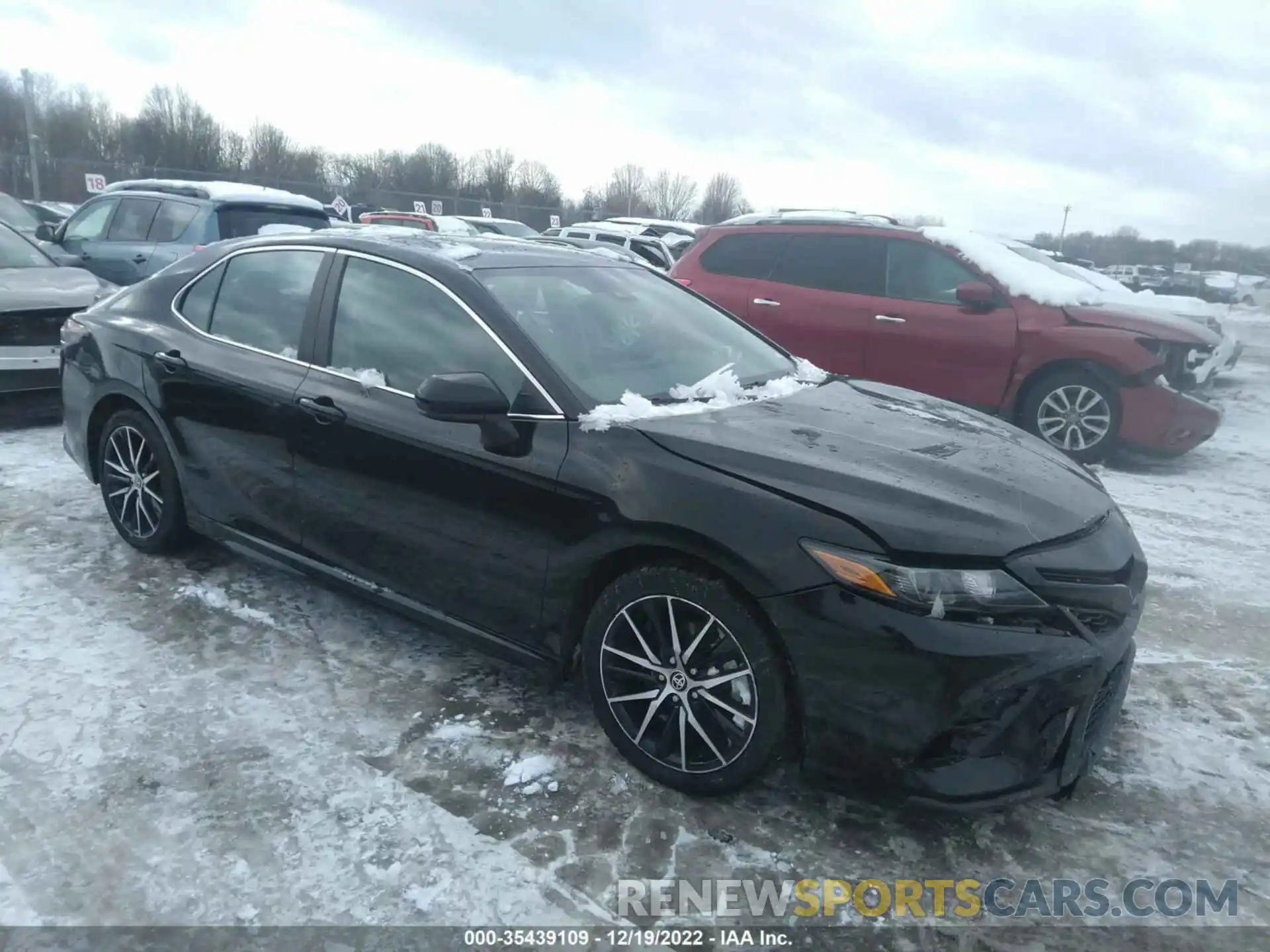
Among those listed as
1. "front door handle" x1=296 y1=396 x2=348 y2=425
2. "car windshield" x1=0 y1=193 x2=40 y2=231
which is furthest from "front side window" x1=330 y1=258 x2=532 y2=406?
"car windshield" x1=0 y1=193 x2=40 y2=231

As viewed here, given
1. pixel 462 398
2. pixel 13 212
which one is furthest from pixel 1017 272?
pixel 13 212

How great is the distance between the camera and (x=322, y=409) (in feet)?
11.5

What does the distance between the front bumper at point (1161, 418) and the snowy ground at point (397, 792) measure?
304 cm

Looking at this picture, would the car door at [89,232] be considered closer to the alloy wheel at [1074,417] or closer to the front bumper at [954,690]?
the alloy wheel at [1074,417]

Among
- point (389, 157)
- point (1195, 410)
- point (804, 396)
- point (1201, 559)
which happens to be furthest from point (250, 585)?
point (389, 157)

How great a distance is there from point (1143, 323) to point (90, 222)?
10.3 m

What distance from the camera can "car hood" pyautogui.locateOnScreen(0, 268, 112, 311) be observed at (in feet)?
21.3

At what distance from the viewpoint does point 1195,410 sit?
6.84m

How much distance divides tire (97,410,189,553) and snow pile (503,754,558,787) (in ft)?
7.30

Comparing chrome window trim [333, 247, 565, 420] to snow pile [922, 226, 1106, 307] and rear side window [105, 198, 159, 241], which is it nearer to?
snow pile [922, 226, 1106, 307]

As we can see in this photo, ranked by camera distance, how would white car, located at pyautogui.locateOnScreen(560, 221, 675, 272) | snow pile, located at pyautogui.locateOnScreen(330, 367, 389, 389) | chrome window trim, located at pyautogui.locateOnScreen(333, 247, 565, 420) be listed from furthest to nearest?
white car, located at pyautogui.locateOnScreen(560, 221, 675, 272) < snow pile, located at pyautogui.locateOnScreen(330, 367, 389, 389) < chrome window trim, located at pyautogui.locateOnScreen(333, 247, 565, 420)

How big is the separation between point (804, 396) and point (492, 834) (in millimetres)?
1923

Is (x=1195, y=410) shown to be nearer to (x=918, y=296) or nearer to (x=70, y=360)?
(x=918, y=296)

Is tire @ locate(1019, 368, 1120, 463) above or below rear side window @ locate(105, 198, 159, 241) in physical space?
below
